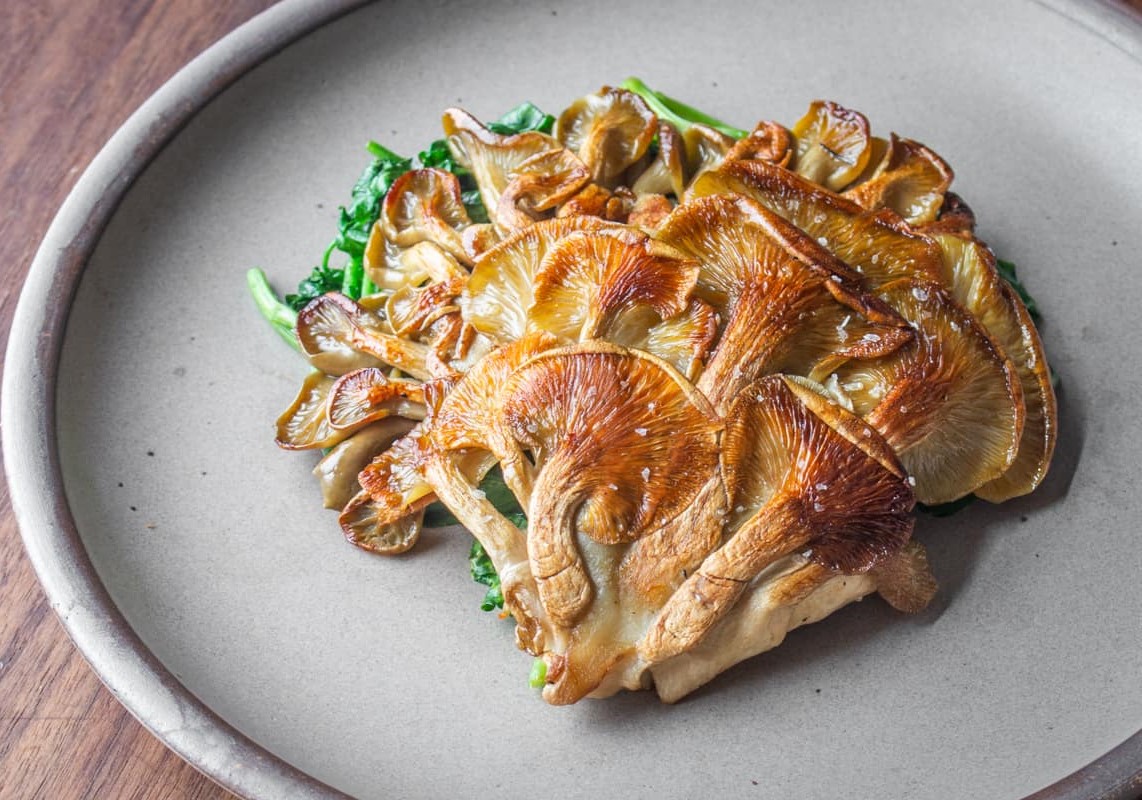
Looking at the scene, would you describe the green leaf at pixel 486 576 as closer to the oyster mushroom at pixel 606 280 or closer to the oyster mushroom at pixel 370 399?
the oyster mushroom at pixel 370 399

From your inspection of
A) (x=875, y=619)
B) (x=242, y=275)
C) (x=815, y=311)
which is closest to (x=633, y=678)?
(x=875, y=619)

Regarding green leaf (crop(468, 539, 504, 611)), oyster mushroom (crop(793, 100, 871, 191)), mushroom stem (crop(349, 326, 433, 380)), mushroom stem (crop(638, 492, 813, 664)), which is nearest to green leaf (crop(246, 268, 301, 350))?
mushroom stem (crop(349, 326, 433, 380))

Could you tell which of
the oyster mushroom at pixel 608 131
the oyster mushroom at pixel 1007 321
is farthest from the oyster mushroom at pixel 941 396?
the oyster mushroom at pixel 608 131

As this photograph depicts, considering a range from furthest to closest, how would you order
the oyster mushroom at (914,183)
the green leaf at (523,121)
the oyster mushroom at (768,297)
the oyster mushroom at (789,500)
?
1. the green leaf at (523,121)
2. the oyster mushroom at (914,183)
3. the oyster mushroom at (768,297)
4. the oyster mushroom at (789,500)

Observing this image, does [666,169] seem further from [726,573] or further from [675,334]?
[726,573]

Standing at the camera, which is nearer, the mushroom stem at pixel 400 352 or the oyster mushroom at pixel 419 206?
the mushroom stem at pixel 400 352

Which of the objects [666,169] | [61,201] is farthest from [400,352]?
[61,201]
